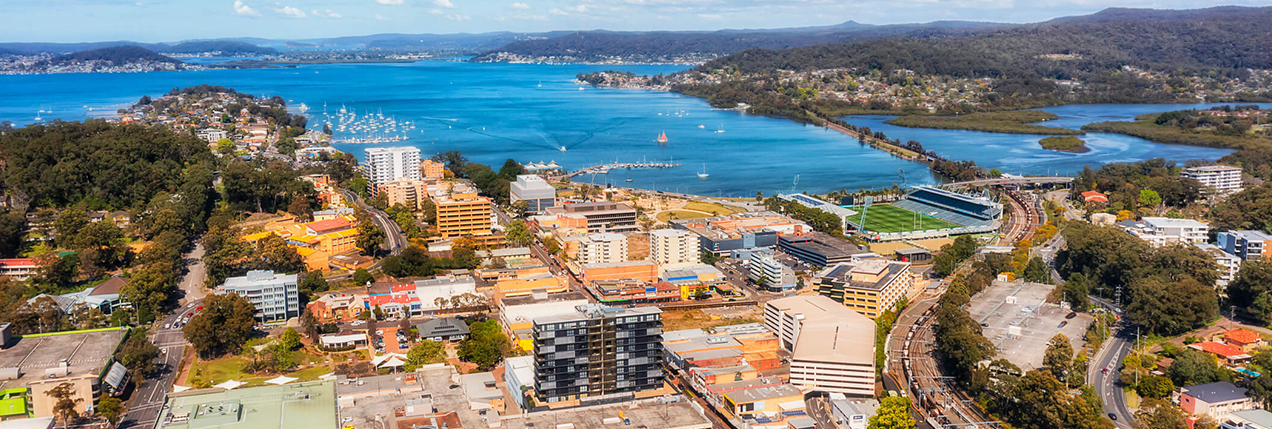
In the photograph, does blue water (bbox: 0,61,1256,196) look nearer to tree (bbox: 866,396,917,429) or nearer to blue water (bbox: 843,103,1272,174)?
blue water (bbox: 843,103,1272,174)

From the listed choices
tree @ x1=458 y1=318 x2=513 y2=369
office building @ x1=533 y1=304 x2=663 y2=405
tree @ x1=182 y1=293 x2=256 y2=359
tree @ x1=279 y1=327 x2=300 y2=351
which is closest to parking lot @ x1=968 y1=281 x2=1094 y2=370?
office building @ x1=533 y1=304 x2=663 y2=405

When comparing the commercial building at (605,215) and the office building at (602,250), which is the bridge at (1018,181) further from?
the office building at (602,250)

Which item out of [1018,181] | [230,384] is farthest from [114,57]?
[230,384]

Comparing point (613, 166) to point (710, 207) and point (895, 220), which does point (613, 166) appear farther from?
point (895, 220)

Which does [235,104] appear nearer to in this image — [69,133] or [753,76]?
[69,133]

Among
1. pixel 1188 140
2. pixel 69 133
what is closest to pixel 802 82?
pixel 1188 140

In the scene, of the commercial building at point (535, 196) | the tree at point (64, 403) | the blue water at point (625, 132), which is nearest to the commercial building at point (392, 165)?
the commercial building at point (535, 196)
